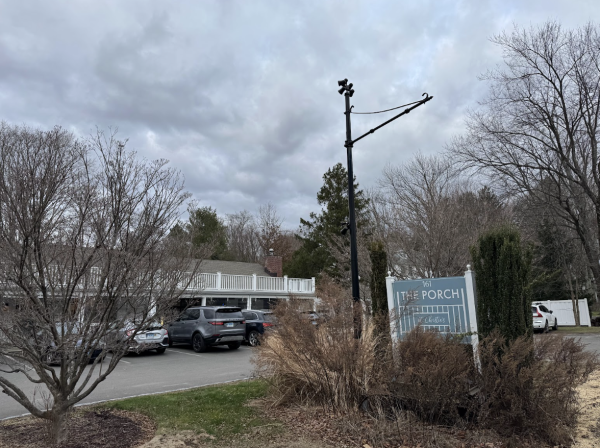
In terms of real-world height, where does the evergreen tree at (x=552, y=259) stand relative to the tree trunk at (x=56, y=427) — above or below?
above

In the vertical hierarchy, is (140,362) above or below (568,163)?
below

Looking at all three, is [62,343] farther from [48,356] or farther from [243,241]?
[243,241]

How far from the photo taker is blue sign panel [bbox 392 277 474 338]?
23.9ft

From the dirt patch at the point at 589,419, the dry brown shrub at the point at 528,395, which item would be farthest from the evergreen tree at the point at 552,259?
the dry brown shrub at the point at 528,395

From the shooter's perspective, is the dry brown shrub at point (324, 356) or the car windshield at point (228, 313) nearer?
the dry brown shrub at point (324, 356)

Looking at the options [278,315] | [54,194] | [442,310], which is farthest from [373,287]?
[54,194]

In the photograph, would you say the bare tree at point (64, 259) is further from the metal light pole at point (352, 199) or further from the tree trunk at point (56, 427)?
the metal light pole at point (352, 199)

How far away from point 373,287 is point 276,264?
23.7 m

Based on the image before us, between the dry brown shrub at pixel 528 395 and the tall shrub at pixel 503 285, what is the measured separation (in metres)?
0.80

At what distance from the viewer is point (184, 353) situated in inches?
620

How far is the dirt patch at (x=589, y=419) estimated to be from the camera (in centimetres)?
545

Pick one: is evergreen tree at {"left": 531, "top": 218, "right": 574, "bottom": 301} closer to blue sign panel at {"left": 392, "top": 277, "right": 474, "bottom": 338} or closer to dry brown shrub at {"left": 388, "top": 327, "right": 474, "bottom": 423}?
blue sign panel at {"left": 392, "top": 277, "right": 474, "bottom": 338}

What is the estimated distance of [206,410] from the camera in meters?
6.52

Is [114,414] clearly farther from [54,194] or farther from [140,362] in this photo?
[140,362]
